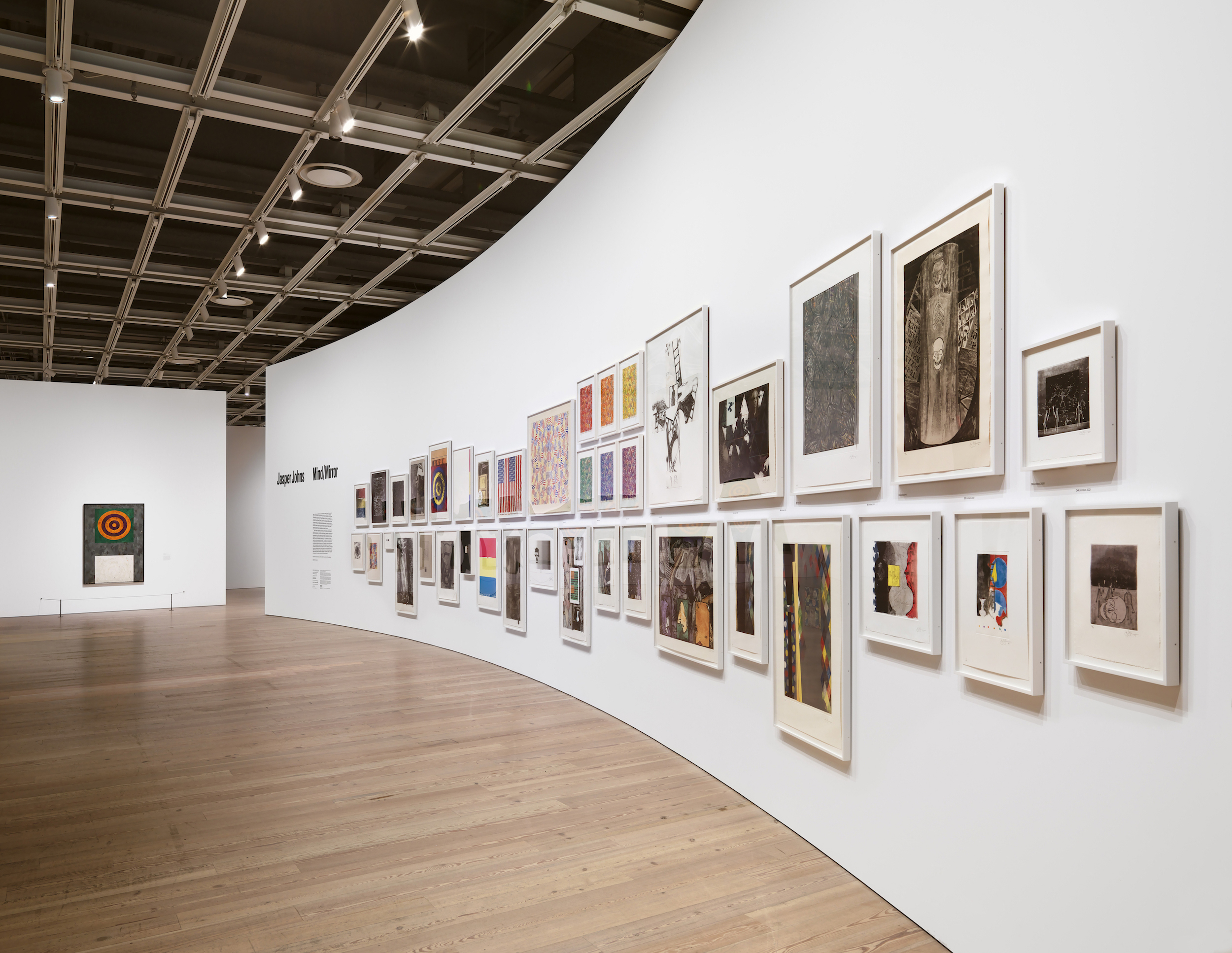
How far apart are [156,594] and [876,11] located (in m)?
20.0

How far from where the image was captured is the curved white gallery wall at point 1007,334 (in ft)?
7.47

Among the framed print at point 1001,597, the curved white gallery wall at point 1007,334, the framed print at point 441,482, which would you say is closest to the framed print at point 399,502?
the framed print at point 441,482

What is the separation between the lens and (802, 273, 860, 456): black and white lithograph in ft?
12.7

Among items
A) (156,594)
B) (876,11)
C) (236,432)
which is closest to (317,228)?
(876,11)

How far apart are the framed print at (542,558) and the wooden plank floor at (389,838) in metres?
1.03

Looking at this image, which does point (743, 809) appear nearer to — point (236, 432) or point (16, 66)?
point (16, 66)

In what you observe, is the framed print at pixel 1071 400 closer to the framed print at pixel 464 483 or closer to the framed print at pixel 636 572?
the framed print at pixel 636 572

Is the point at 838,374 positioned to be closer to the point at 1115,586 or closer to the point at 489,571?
the point at 1115,586

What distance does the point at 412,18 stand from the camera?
20.2ft

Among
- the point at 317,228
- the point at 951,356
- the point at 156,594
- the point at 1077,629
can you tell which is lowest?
the point at 156,594

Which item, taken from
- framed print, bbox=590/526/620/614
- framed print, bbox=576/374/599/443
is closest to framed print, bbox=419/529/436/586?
framed print, bbox=576/374/599/443

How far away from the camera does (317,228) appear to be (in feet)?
36.1

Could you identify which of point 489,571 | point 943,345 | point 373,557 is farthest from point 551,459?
point 373,557

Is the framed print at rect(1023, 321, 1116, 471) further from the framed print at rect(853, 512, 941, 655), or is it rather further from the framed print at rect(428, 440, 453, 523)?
the framed print at rect(428, 440, 453, 523)
